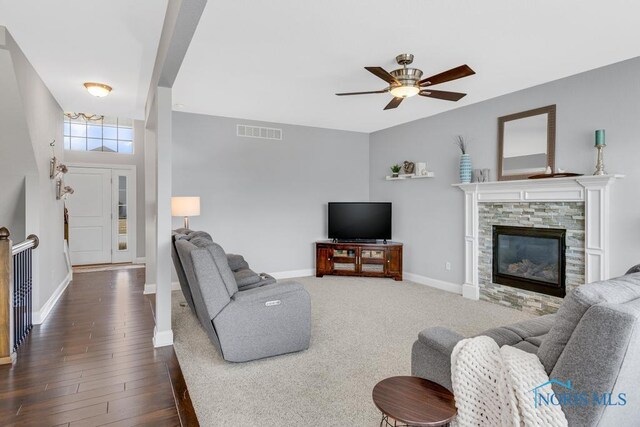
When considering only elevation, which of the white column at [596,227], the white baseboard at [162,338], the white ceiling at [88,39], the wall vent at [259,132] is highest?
the white ceiling at [88,39]

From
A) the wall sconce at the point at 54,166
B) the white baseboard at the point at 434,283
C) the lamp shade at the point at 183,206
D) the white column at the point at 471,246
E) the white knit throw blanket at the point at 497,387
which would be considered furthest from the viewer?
the white baseboard at the point at 434,283

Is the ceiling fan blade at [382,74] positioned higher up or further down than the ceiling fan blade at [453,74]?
higher up

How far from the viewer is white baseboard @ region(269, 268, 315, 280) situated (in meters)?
6.16

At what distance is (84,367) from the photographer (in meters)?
2.74

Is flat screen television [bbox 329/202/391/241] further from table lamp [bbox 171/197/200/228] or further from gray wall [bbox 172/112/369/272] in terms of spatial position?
table lamp [bbox 171/197/200/228]

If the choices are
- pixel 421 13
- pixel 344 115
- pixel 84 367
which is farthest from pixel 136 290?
pixel 421 13

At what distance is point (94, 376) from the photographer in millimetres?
2604

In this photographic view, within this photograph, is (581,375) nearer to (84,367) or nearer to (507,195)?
(84,367)

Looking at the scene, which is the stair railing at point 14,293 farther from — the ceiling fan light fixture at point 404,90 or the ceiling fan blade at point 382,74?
the ceiling fan light fixture at point 404,90

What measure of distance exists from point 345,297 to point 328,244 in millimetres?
1418

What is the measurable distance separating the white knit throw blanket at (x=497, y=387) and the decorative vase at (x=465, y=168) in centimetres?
379

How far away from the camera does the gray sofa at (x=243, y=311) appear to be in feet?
9.15

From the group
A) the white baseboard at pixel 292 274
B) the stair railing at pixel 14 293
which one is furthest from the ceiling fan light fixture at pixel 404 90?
the white baseboard at pixel 292 274

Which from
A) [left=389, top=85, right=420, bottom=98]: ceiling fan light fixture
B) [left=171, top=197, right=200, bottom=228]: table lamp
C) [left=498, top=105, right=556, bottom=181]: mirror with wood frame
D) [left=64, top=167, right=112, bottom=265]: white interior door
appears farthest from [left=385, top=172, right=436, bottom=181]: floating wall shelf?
[left=64, top=167, right=112, bottom=265]: white interior door
